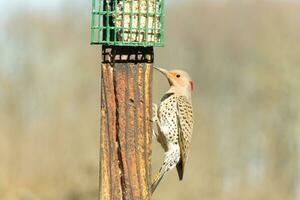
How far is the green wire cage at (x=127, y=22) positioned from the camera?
17.1ft

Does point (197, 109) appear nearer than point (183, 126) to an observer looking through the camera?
No

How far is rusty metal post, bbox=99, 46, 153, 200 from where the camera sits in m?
5.09

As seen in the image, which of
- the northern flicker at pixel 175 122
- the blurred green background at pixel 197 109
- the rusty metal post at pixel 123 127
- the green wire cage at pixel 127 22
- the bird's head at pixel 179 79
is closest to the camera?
the rusty metal post at pixel 123 127

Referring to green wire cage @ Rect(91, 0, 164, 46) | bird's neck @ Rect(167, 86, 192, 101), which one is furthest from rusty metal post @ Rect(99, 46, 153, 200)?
bird's neck @ Rect(167, 86, 192, 101)

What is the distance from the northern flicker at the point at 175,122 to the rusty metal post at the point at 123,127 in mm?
1665

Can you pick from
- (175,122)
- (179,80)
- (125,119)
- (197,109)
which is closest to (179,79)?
(179,80)

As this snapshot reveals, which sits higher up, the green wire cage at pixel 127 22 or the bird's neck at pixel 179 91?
the green wire cage at pixel 127 22

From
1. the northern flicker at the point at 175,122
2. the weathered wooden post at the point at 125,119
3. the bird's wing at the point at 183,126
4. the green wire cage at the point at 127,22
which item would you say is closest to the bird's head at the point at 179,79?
the northern flicker at the point at 175,122

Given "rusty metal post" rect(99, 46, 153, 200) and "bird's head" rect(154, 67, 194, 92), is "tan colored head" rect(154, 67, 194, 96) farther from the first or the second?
"rusty metal post" rect(99, 46, 153, 200)

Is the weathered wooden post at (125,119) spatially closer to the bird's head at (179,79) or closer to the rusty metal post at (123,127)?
the rusty metal post at (123,127)

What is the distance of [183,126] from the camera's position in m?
6.96

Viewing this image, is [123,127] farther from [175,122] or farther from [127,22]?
[175,122]

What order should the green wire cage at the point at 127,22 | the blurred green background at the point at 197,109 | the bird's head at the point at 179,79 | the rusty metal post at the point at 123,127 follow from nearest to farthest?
the rusty metal post at the point at 123,127 < the green wire cage at the point at 127,22 < the bird's head at the point at 179,79 < the blurred green background at the point at 197,109

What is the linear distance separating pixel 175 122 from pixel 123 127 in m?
1.89
